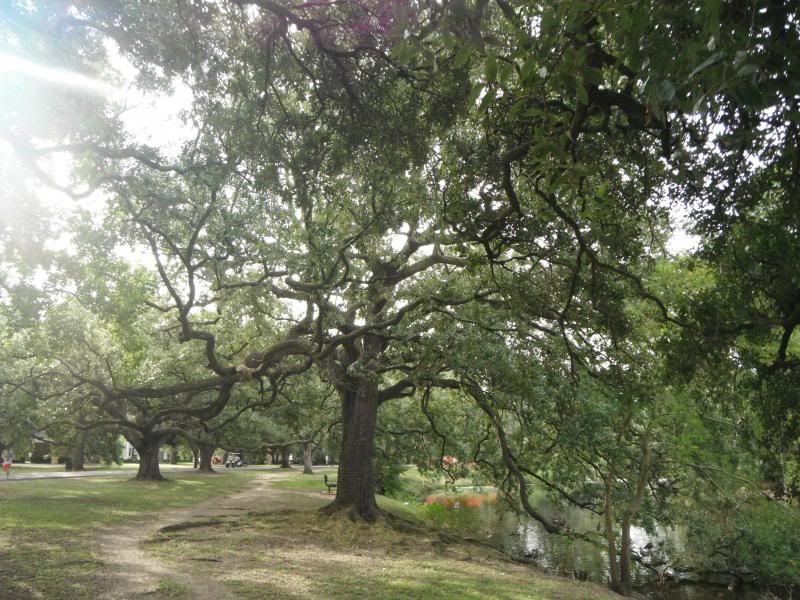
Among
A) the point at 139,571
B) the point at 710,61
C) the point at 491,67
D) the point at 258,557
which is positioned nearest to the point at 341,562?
the point at 258,557

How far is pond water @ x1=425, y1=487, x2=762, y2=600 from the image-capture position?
14.1m

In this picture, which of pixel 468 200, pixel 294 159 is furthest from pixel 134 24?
pixel 468 200

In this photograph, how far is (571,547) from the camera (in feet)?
58.8

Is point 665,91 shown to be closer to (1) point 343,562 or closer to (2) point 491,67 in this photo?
(2) point 491,67

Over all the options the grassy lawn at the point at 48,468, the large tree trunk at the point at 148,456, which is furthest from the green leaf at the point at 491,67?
the grassy lawn at the point at 48,468

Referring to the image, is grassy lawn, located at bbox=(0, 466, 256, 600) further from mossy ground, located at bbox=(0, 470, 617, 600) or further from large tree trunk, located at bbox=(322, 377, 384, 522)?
large tree trunk, located at bbox=(322, 377, 384, 522)

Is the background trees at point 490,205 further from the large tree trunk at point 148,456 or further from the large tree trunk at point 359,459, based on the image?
the large tree trunk at point 148,456

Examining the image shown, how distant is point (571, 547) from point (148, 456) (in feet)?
61.0

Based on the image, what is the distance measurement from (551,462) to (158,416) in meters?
9.80

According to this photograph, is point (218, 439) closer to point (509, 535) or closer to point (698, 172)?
point (509, 535)

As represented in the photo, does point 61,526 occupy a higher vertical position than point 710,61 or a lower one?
lower

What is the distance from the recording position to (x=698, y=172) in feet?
15.7

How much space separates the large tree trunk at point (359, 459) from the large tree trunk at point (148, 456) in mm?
13591

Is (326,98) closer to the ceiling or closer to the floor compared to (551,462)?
closer to the ceiling
